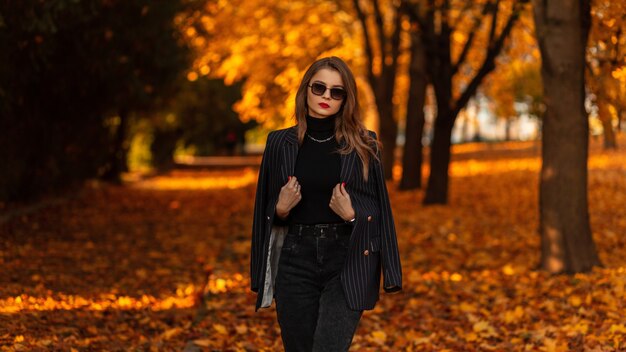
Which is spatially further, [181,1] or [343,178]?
[181,1]

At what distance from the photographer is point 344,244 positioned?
4.44m

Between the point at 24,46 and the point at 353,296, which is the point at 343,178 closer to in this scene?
the point at 353,296

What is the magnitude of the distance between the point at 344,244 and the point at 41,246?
32.4ft

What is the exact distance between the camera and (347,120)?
4.53 metres

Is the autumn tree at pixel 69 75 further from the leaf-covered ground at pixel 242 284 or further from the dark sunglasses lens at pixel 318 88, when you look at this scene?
the dark sunglasses lens at pixel 318 88

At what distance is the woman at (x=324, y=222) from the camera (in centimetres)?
442

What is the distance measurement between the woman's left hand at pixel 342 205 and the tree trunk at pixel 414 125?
57.0 ft

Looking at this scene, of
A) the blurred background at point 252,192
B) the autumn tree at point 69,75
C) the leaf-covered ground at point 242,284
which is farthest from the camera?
the autumn tree at point 69,75

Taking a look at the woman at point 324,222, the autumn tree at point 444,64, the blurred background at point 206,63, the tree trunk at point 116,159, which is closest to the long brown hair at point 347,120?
the woman at point 324,222

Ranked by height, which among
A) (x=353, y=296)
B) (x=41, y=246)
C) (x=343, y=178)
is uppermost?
(x=343, y=178)

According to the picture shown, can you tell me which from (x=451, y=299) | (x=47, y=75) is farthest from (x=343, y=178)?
(x=47, y=75)

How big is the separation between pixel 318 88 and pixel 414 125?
56.6 ft

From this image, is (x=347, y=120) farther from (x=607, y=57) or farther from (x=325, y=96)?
(x=607, y=57)

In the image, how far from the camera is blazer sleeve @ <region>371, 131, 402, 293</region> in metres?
4.50
